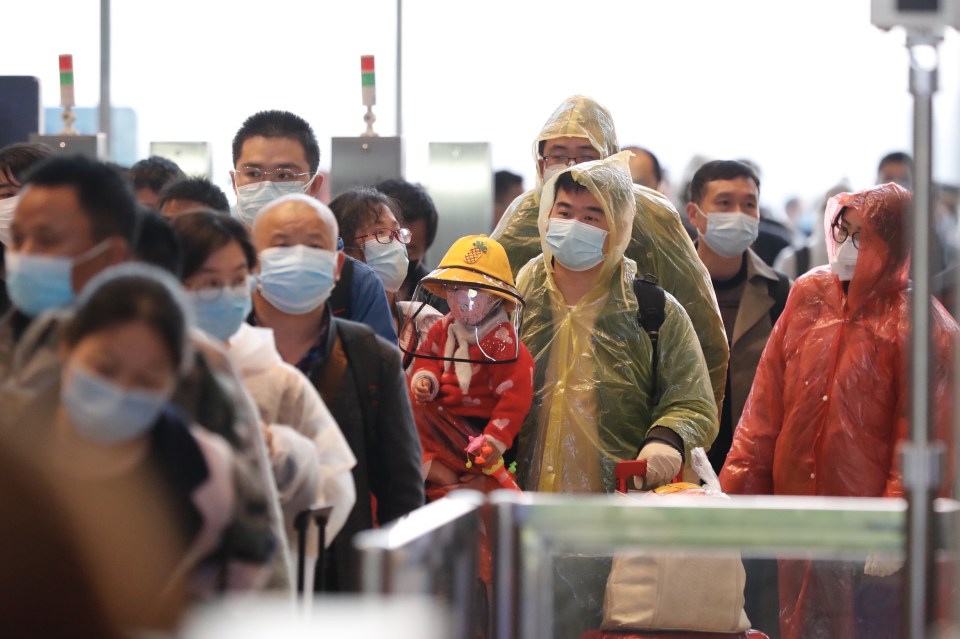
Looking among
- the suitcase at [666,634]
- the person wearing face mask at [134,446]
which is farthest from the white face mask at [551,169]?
the person wearing face mask at [134,446]

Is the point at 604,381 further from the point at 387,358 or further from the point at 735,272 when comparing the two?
the point at 735,272

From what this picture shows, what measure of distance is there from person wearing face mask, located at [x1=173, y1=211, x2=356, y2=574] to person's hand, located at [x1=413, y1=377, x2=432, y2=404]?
4.01ft

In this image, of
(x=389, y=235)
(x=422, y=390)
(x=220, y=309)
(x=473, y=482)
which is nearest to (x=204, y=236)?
(x=220, y=309)

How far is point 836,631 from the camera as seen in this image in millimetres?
3887

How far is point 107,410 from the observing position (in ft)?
5.87

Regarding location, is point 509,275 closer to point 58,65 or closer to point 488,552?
point 488,552

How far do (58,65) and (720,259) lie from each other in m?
3.00

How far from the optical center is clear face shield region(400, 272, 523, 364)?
3844 mm

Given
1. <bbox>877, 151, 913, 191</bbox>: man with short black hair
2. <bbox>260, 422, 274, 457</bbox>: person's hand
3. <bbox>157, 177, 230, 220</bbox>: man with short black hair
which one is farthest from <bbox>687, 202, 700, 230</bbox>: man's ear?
<bbox>260, 422, 274, 457</bbox>: person's hand

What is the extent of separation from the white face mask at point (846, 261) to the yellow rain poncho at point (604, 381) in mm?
430

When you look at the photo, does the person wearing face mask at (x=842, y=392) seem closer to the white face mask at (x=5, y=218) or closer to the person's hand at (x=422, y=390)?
the person's hand at (x=422, y=390)

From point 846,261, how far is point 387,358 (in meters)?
1.55

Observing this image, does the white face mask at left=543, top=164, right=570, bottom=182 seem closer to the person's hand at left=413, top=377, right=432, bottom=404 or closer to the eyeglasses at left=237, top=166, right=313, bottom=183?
the eyeglasses at left=237, top=166, right=313, bottom=183

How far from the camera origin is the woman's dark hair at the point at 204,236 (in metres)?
2.47
